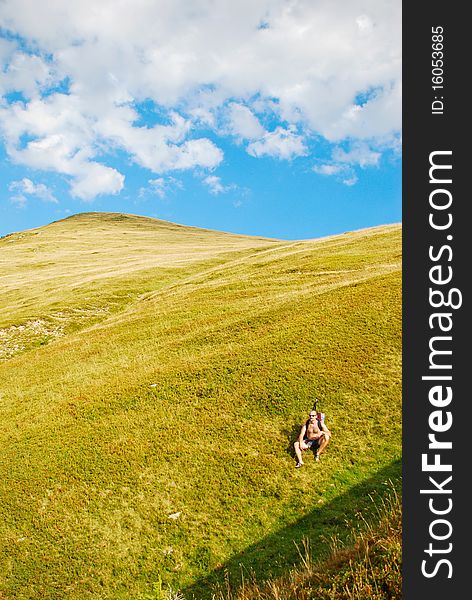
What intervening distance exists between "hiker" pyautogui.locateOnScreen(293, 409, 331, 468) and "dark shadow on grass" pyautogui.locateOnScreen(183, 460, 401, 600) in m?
3.47

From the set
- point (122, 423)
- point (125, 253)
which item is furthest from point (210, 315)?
point (125, 253)

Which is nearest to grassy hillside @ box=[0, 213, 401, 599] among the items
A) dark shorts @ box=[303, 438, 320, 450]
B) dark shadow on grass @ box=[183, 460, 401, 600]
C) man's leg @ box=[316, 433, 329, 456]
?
dark shadow on grass @ box=[183, 460, 401, 600]

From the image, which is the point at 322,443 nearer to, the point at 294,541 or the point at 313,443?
the point at 313,443

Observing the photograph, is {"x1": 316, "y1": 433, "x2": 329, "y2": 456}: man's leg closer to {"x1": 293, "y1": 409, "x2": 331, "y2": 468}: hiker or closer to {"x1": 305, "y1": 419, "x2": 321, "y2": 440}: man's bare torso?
{"x1": 293, "y1": 409, "x2": 331, "y2": 468}: hiker

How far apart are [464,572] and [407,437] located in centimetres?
217

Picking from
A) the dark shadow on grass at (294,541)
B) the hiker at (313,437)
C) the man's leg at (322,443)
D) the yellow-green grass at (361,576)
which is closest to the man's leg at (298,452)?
the hiker at (313,437)

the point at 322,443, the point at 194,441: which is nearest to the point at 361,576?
the point at 322,443

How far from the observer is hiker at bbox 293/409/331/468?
24.5 metres

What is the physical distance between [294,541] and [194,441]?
34.5 ft

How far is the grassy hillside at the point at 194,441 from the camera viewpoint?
19.2 m

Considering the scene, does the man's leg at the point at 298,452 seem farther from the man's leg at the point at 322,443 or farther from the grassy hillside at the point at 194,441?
the man's leg at the point at 322,443

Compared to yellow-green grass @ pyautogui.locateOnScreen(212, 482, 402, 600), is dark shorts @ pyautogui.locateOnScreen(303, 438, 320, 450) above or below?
→ above

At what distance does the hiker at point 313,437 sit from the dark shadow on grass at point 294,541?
11.4 feet

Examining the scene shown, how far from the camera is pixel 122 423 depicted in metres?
29.6
